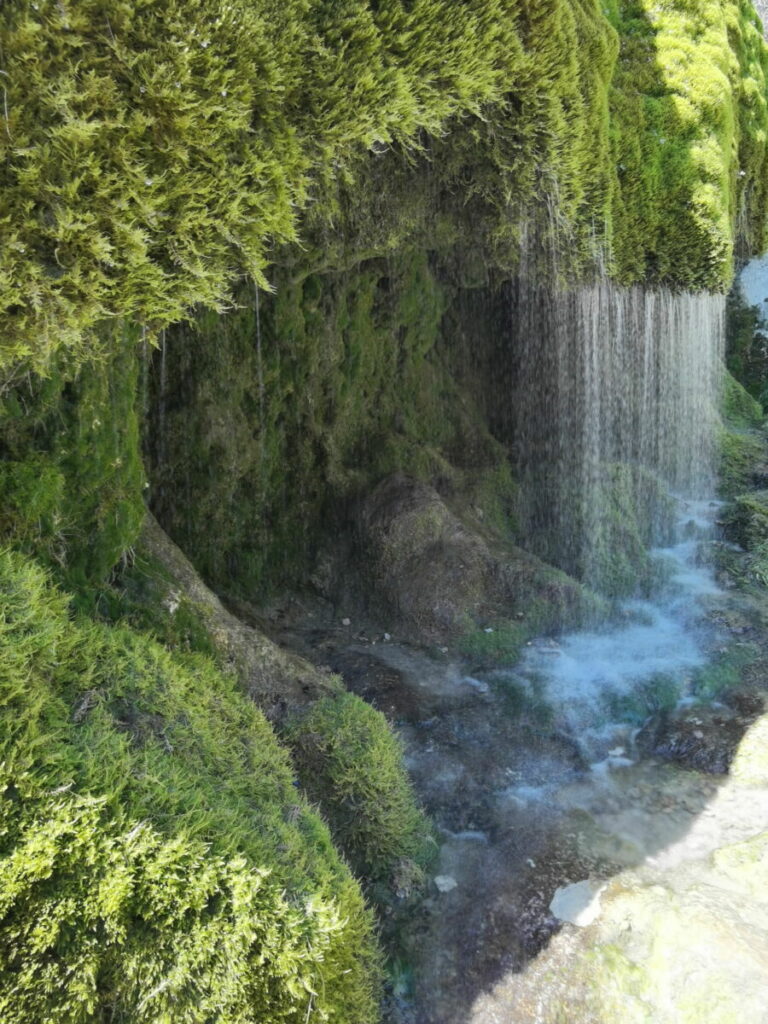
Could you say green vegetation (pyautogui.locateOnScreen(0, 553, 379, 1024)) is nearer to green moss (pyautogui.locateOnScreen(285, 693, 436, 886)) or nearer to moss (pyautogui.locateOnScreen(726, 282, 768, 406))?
green moss (pyautogui.locateOnScreen(285, 693, 436, 886))

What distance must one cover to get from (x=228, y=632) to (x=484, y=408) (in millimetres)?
7690

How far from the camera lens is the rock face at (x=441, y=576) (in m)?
9.03

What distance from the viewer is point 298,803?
4.58m

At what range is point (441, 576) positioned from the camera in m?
9.20

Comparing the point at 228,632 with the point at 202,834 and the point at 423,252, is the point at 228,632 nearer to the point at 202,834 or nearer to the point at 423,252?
the point at 202,834

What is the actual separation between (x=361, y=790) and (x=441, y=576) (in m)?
4.10

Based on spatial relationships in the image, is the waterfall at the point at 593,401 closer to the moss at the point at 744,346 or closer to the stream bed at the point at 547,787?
the stream bed at the point at 547,787

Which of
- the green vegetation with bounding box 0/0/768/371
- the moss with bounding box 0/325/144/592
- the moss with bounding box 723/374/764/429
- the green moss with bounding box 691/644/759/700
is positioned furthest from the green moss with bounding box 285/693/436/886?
the moss with bounding box 723/374/764/429

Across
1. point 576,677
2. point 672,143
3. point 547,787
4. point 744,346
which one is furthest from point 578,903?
point 744,346

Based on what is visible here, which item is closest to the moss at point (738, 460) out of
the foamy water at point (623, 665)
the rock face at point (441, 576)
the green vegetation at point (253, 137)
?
the foamy water at point (623, 665)

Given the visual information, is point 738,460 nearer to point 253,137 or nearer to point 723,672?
point 723,672

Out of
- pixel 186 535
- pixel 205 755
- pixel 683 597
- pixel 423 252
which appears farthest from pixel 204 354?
pixel 683 597

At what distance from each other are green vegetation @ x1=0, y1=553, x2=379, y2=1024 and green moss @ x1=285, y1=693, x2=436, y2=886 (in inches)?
48.3

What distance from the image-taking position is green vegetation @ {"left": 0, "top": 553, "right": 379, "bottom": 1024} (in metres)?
3.13
